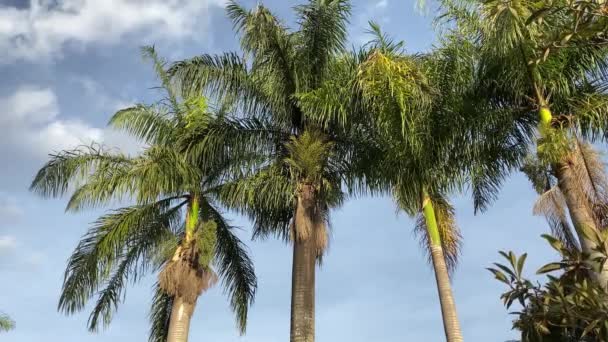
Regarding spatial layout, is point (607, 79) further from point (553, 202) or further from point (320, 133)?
point (320, 133)

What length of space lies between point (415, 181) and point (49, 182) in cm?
807

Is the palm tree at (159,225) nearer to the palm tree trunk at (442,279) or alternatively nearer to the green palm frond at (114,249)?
the green palm frond at (114,249)

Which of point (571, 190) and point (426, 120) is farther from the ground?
point (426, 120)

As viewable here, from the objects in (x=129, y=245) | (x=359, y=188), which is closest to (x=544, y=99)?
(x=359, y=188)

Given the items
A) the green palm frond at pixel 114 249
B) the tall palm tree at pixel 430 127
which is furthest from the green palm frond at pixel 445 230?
the green palm frond at pixel 114 249

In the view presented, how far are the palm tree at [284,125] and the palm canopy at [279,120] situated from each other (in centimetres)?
2

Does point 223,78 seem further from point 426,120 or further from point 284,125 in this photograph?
point 426,120

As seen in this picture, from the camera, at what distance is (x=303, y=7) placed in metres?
→ 15.3

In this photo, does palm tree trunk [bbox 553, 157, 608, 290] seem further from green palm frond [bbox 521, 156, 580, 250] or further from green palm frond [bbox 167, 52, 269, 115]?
green palm frond [bbox 167, 52, 269, 115]

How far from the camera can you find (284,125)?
15578 mm

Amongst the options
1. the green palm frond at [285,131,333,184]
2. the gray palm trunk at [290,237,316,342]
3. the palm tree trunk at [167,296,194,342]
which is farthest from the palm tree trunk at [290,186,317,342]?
the palm tree trunk at [167,296,194,342]

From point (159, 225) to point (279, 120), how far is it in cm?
383

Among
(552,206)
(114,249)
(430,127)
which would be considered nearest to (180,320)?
(114,249)

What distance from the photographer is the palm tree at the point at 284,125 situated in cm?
1430
